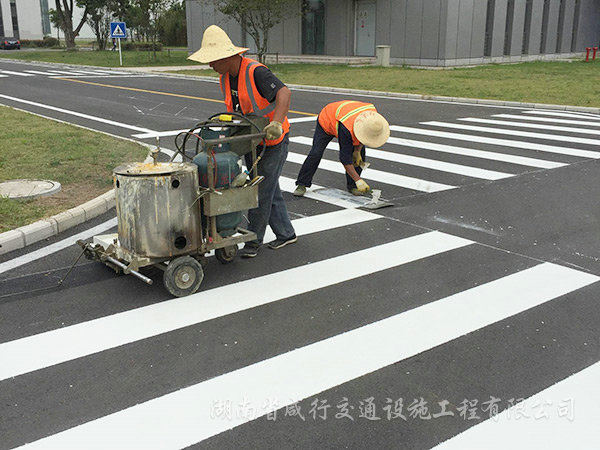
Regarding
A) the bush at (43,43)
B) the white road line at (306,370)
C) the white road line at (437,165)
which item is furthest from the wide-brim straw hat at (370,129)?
the bush at (43,43)

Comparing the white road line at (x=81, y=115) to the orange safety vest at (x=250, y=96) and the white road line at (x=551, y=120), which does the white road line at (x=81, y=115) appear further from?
the white road line at (x=551, y=120)

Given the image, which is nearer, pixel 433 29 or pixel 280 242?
pixel 280 242

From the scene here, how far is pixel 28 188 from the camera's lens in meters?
7.12

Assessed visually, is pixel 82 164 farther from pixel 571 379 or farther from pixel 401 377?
pixel 571 379

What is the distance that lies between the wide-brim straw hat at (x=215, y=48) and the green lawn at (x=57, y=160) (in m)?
2.50

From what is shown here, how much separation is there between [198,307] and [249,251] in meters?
1.14

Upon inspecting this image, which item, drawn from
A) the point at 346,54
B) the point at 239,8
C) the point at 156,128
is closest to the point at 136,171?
the point at 156,128

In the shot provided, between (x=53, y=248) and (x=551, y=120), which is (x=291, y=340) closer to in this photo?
(x=53, y=248)

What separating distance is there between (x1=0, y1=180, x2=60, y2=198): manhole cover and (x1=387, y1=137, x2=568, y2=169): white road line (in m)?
6.03

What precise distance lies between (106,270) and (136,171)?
1142mm

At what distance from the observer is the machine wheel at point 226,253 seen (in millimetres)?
5328

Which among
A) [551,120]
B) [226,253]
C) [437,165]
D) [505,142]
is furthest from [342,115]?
[551,120]

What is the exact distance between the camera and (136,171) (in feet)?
14.5

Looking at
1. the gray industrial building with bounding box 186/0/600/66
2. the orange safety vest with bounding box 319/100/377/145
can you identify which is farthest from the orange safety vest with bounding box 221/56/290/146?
the gray industrial building with bounding box 186/0/600/66
